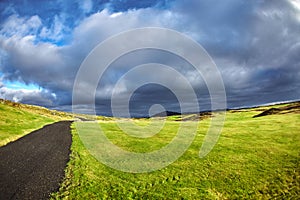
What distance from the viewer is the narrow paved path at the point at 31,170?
18.0 m

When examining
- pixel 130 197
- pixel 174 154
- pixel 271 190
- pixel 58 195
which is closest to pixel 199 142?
pixel 174 154

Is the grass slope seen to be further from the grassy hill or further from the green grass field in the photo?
the green grass field

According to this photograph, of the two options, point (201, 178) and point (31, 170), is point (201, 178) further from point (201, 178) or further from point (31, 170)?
point (31, 170)

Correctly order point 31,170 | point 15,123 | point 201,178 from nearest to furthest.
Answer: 1. point 201,178
2. point 31,170
3. point 15,123

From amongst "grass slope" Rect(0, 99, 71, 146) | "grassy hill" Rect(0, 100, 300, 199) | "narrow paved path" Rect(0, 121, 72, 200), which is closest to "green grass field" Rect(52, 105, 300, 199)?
"grassy hill" Rect(0, 100, 300, 199)

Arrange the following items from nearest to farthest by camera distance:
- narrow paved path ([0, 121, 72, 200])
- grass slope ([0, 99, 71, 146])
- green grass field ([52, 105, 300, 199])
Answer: narrow paved path ([0, 121, 72, 200]), green grass field ([52, 105, 300, 199]), grass slope ([0, 99, 71, 146])

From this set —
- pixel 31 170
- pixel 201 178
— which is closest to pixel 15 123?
pixel 31 170

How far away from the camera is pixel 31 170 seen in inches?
936

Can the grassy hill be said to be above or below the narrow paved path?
below

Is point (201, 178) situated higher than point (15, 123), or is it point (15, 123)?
point (15, 123)

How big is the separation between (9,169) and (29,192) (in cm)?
819

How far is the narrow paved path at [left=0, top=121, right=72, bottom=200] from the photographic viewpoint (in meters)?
18.0

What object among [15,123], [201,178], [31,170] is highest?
[15,123]

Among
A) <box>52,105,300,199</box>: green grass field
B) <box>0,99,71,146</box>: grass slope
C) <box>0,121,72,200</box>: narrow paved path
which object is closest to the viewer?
<box>0,121,72,200</box>: narrow paved path
